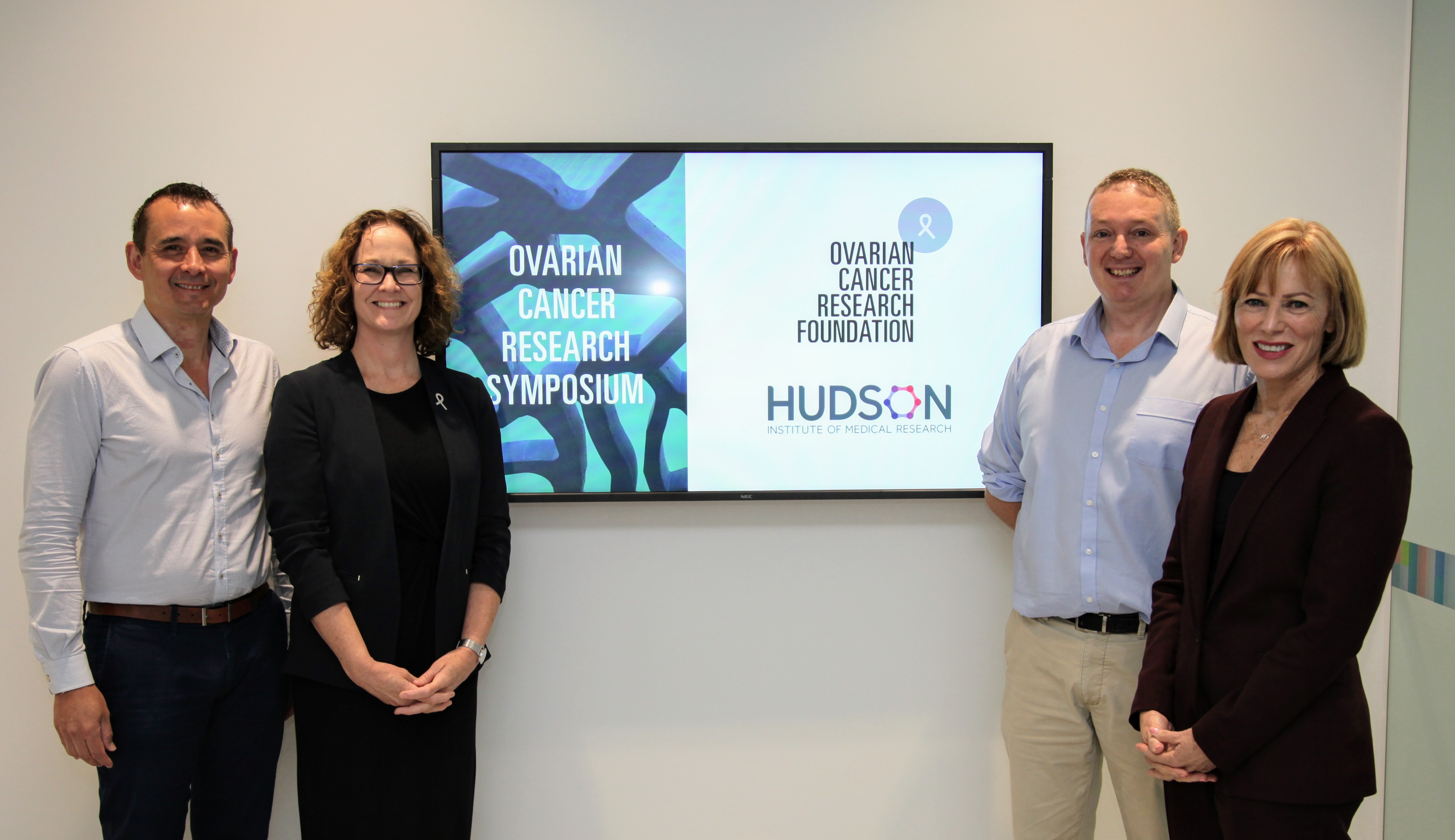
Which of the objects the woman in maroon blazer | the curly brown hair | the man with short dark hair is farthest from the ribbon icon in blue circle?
the man with short dark hair

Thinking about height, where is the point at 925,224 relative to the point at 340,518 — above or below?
above

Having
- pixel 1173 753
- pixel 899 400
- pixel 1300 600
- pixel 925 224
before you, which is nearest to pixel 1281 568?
pixel 1300 600

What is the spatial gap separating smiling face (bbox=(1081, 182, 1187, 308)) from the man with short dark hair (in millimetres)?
1957

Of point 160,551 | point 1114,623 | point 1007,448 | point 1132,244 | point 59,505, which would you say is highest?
point 1132,244

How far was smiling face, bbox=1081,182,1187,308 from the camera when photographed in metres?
1.66

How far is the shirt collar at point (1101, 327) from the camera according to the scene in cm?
168

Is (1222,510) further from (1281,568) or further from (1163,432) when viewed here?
(1163,432)

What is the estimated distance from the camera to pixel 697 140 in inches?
82.2

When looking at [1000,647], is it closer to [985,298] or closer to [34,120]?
[985,298]

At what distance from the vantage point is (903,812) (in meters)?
2.17

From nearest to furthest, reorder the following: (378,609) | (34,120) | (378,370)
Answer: (378,609), (378,370), (34,120)

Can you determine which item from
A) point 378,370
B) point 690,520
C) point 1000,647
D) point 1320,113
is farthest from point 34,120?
point 1320,113

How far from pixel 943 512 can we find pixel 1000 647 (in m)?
0.42

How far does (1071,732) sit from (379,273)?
6.19 feet
